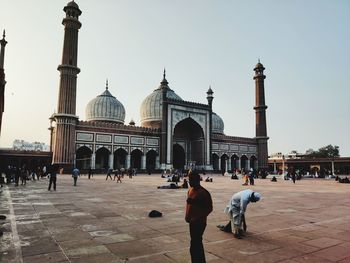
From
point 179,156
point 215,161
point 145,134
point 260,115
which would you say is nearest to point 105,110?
point 145,134

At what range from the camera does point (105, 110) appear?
42.2m

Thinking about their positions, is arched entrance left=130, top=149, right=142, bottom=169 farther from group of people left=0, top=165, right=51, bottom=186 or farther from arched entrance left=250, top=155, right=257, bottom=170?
arched entrance left=250, top=155, right=257, bottom=170

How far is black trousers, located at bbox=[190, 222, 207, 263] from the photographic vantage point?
3193 mm

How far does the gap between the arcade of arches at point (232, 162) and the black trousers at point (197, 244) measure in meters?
43.6

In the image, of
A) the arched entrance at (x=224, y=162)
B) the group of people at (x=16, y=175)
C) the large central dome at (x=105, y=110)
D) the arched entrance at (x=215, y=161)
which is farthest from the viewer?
the arched entrance at (x=224, y=162)

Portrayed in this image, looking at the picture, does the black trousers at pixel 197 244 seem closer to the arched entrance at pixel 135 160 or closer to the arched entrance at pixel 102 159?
the arched entrance at pixel 102 159

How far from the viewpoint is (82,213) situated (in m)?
6.92

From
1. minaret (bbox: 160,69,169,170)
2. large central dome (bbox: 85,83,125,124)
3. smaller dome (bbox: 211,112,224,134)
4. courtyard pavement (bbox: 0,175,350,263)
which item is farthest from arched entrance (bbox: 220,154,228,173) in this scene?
courtyard pavement (bbox: 0,175,350,263)

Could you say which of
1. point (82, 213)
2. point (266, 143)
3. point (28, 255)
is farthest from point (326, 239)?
point (266, 143)

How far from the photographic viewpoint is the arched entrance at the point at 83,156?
114ft

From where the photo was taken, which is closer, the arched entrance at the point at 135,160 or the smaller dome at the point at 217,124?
the arched entrance at the point at 135,160

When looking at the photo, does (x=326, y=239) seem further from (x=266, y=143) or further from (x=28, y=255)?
(x=266, y=143)

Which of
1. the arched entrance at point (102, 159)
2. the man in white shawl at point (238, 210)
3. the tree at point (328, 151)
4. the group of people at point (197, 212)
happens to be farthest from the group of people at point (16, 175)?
the tree at point (328, 151)

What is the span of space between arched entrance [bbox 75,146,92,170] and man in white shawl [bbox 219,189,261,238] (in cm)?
3153
